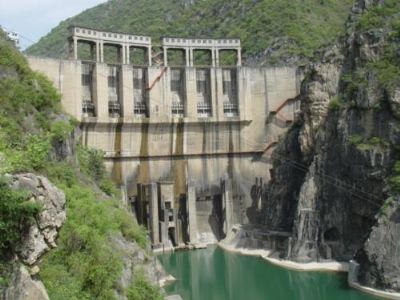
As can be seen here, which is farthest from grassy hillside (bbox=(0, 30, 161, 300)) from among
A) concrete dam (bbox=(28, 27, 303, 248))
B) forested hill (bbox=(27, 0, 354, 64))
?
forested hill (bbox=(27, 0, 354, 64))

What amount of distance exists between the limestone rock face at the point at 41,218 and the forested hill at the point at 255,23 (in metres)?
33.8

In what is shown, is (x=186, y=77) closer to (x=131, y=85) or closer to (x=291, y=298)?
(x=131, y=85)

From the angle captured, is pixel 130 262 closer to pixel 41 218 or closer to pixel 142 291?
pixel 142 291

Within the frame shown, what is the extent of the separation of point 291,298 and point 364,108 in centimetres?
1032

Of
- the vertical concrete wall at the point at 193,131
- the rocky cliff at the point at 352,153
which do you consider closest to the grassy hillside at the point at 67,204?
the vertical concrete wall at the point at 193,131

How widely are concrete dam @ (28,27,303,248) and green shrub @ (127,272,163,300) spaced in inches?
714

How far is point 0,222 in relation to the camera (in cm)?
768

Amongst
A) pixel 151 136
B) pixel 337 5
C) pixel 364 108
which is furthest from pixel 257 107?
pixel 337 5

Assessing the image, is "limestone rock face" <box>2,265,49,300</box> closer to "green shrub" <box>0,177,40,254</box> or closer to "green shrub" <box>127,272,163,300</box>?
"green shrub" <box>0,177,40,254</box>

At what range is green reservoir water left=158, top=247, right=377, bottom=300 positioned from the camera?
2405cm

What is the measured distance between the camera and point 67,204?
50.6ft

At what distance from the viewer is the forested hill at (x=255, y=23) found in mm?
45906

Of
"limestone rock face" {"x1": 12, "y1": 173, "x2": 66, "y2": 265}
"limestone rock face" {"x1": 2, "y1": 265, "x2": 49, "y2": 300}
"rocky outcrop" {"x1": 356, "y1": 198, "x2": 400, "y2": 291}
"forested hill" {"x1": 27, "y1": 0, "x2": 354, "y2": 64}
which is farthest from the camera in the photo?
"forested hill" {"x1": 27, "y1": 0, "x2": 354, "y2": 64}

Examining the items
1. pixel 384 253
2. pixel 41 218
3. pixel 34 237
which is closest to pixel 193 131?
pixel 384 253
